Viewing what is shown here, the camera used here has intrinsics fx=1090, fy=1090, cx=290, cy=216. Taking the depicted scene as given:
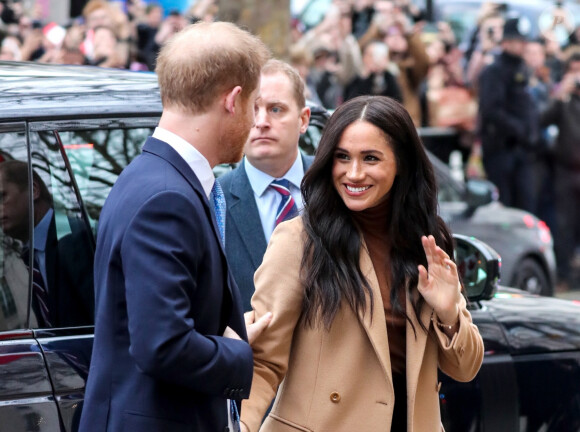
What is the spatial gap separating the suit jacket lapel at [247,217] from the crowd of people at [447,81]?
6.65 metres

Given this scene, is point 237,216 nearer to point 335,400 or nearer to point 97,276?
point 335,400

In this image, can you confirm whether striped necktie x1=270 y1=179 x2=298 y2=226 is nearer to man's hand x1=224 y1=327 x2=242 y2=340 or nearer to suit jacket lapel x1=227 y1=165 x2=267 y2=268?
suit jacket lapel x1=227 y1=165 x2=267 y2=268

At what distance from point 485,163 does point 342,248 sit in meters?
9.03

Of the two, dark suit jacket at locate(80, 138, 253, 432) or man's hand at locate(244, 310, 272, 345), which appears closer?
dark suit jacket at locate(80, 138, 253, 432)

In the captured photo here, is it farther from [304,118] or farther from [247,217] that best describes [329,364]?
[304,118]

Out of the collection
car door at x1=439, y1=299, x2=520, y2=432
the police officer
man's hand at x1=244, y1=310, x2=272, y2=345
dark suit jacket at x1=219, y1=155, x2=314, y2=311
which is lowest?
the police officer

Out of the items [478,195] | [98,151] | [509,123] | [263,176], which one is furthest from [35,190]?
[509,123]

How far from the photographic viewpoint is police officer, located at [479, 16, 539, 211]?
1170 centimetres

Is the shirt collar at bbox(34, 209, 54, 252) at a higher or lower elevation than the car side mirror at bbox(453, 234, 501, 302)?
higher

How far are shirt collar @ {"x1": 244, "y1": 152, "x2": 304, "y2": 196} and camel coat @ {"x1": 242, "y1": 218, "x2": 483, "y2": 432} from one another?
2.69ft

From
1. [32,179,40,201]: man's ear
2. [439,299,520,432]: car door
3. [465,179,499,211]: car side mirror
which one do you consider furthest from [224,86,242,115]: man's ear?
[465,179,499,211]: car side mirror

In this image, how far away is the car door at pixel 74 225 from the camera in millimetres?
3088

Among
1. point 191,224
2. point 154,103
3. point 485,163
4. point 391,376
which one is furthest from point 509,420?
point 485,163

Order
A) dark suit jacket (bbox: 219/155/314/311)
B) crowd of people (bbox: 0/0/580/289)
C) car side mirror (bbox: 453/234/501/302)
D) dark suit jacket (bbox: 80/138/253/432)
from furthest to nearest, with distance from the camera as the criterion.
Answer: crowd of people (bbox: 0/0/580/289)
car side mirror (bbox: 453/234/501/302)
dark suit jacket (bbox: 219/155/314/311)
dark suit jacket (bbox: 80/138/253/432)
